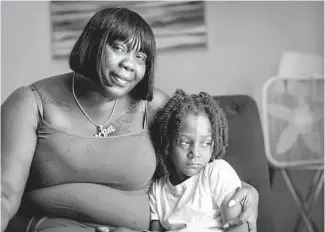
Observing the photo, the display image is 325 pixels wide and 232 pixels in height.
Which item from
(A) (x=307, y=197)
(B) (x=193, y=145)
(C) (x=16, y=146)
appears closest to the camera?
(C) (x=16, y=146)

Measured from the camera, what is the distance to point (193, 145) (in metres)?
1.43

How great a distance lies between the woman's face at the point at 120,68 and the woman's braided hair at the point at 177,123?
7.7 inches

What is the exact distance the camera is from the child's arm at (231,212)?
132 cm

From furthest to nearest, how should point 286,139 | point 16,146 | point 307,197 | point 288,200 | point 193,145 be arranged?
point 288,200, point 307,197, point 286,139, point 193,145, point 16,146

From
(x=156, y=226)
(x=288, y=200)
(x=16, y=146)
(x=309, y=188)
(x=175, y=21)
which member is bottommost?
(x=288, y=200)

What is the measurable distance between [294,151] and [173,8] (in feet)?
3.66

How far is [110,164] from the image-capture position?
55.1 inches

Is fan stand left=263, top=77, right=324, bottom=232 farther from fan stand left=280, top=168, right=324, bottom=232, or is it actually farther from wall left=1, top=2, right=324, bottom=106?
wall left=1, top=2, right=324, bottom=106

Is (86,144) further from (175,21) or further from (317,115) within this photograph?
(175,21)

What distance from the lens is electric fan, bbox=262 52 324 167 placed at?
7.10ft

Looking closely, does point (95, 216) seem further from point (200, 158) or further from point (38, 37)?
point (38, 37)

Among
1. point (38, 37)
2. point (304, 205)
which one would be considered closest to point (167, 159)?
point (304, 205)

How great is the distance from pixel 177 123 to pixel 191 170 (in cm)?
16

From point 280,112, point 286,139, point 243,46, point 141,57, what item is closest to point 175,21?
point 243,46
